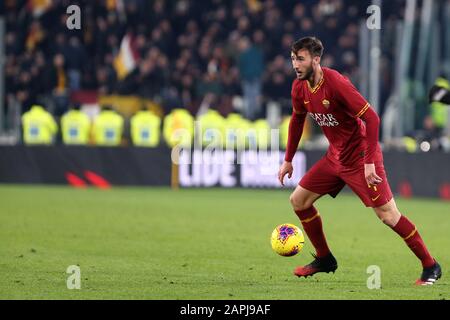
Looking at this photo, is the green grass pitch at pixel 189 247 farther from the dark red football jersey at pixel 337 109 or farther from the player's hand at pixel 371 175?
the dark red football jersey at pixel 337 109

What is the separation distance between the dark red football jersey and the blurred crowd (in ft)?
50.5

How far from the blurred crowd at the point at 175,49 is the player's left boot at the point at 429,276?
15.9m

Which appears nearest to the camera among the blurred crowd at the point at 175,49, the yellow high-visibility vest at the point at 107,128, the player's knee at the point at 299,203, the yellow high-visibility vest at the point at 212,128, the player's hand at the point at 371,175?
the player's hand at the point at 371,175

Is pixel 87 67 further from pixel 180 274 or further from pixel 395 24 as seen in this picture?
pixel 180 274

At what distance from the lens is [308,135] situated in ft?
80.4

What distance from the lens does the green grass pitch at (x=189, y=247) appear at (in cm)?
916

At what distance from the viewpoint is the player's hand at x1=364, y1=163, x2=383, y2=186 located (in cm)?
934

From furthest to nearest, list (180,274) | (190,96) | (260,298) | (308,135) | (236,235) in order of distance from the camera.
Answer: (190,96)
(308,135)
(236,235)
(180,274)
(260,298)

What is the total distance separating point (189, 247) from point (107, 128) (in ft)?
39.1

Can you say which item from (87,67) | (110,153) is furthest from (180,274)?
(87,67)

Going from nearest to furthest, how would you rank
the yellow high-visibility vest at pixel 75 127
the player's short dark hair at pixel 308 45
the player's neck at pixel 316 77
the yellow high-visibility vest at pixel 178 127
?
the player's short dark hair at pixel 308 45, the player's neck at pixel 316 77, the yellow high-visibility vest at pixel 178 127, the yellow high-visibility vest at pixel 75 127

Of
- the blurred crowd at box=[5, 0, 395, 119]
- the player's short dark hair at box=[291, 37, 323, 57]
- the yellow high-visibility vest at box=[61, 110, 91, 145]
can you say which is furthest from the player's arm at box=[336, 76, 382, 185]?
the blurred crowd at box=[5, 0, 395, 119]

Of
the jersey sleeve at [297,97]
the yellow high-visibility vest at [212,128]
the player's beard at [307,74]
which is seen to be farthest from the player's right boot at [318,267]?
the yellow high-visibility vest at [212,128]
